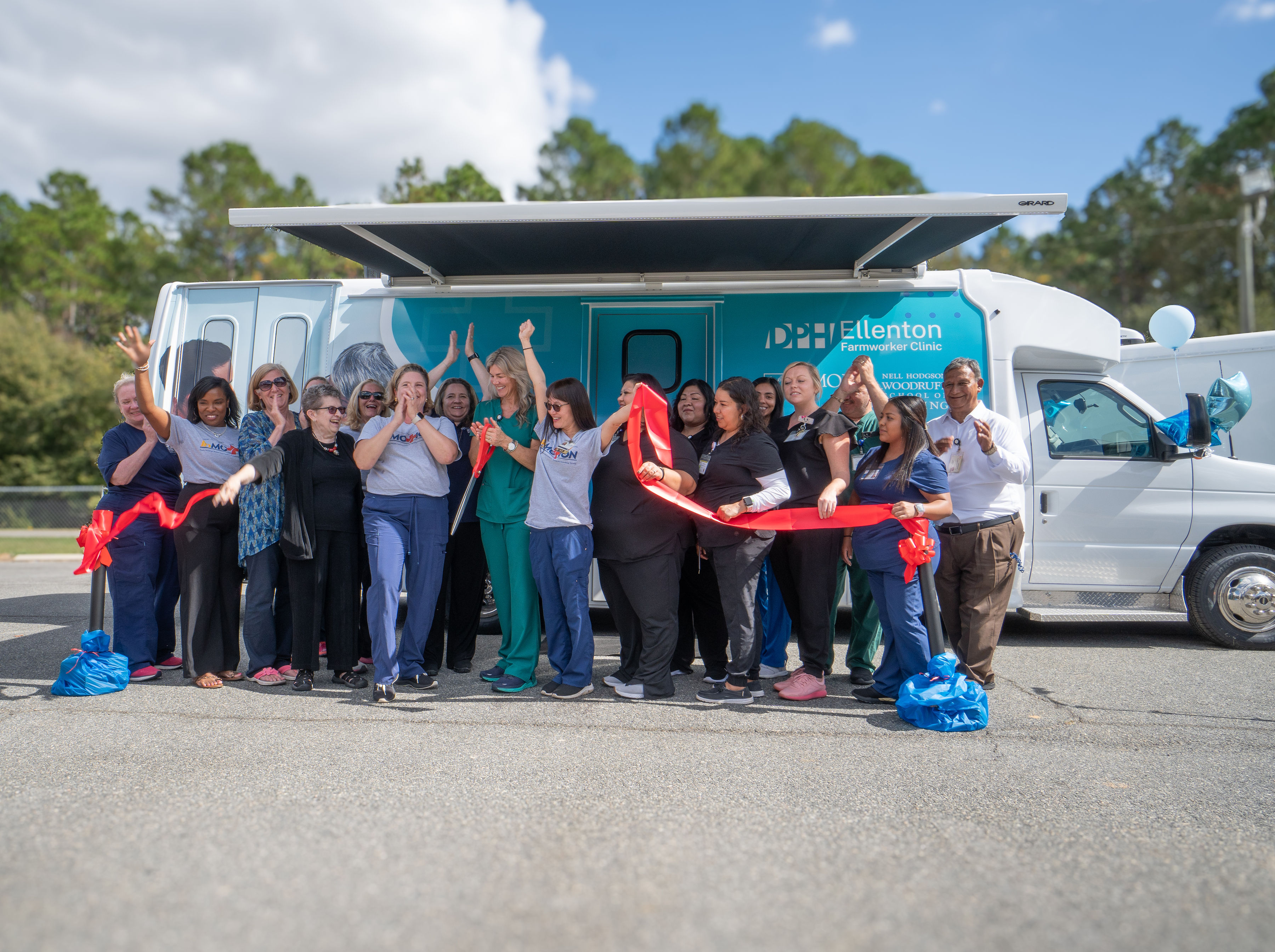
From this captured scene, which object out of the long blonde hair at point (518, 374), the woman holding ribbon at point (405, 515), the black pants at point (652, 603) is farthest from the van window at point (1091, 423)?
the woman holding ribbon at point (405, 515)

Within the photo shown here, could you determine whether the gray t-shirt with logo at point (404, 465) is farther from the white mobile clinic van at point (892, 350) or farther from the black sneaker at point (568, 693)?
the white mobile clinic van at point (892, 350)

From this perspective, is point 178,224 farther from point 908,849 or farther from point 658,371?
point 908,849

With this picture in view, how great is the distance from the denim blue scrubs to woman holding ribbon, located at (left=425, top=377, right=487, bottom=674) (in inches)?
67.3

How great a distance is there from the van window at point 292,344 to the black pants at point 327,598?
2060 millimetres

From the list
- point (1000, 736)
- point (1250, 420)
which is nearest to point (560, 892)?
point (1000, 736)

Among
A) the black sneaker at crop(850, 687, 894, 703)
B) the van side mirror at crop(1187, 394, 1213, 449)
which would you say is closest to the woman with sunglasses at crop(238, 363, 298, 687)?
the black sneaker at crop(850, 687, 894, 703)

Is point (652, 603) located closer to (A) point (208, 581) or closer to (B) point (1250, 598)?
(A) point (208, 581)

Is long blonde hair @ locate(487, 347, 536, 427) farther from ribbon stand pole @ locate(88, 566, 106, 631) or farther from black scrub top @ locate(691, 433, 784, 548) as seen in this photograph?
ribbon stand pole @ locate(88, 566, 106, 631)

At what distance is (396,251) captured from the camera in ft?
19.6

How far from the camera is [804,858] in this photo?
2.90 metres

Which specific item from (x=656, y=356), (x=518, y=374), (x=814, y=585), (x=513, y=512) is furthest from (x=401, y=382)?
(x=814, y=585)

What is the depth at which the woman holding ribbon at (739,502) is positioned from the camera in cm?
481

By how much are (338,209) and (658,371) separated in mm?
2464

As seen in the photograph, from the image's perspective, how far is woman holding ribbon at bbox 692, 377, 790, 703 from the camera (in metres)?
4.81
